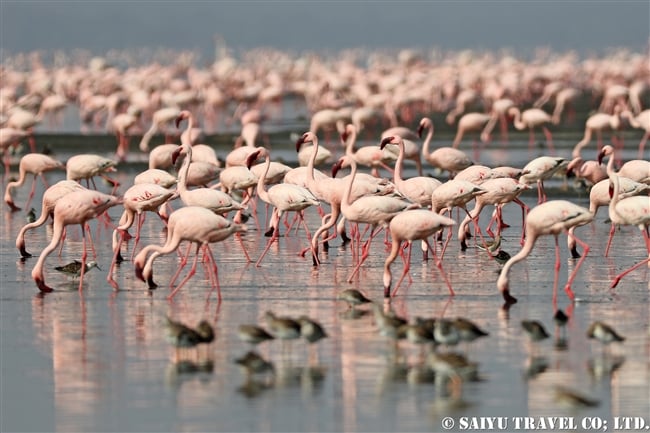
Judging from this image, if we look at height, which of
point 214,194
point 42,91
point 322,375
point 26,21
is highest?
point 26,21

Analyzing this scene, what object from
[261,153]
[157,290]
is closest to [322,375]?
[157,290]

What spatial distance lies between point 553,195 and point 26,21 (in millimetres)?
99890

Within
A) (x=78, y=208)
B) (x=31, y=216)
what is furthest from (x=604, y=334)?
(x=31, y=216)

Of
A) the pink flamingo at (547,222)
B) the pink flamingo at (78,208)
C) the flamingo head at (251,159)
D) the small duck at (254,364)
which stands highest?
the flamingo head at (251,159)

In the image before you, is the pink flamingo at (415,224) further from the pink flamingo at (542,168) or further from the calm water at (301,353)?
the pink flamingo at (542,168)

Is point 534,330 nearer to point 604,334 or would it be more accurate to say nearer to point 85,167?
point 604,334

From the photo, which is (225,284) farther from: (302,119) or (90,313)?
(302,119)

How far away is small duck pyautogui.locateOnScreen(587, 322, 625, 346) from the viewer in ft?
Answer: 35.6

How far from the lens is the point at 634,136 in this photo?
31.1m

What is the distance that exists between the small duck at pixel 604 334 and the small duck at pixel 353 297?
2.18 m

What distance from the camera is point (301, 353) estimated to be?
10.8 metres

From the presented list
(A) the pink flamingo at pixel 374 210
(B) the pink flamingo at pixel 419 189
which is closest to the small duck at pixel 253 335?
(A) the pink flamingo at pixel 374 210

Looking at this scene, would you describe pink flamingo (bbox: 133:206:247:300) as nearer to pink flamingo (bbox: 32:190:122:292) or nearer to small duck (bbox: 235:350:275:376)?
pink flamingo (bbox: 32:190:122:292)

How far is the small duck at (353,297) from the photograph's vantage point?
12477 mm
